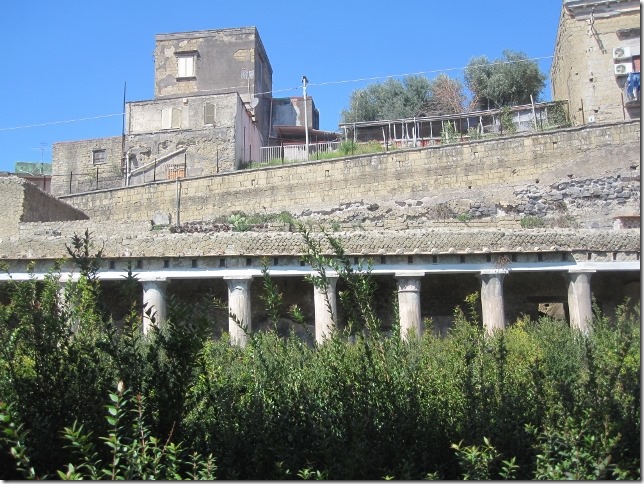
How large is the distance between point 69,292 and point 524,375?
572cm

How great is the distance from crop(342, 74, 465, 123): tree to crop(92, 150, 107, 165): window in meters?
16.7

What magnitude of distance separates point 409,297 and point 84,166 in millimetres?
25671

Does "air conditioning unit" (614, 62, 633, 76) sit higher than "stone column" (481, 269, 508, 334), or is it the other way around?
"air conditioning unit" (614, 62, 633, 76)

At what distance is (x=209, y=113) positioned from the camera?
36094mm

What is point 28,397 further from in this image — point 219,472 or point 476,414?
point 476,414

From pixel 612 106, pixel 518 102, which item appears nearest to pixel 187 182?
pixel 612 106

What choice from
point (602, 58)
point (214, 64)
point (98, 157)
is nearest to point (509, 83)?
point (602, 58)

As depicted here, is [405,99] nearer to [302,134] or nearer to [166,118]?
[302,134]

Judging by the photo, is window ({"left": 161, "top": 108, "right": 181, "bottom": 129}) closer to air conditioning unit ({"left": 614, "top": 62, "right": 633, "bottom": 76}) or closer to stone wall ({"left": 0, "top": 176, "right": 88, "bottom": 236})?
stone wall ({"left": 0, "top": 176, "right": 88, "bottom": 236})

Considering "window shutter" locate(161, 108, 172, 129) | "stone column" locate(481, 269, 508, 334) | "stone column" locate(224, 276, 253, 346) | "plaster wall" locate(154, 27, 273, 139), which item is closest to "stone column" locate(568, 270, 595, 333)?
"stone column" locate(481, 269, 508, 334)

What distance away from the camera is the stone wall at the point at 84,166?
36750 mm

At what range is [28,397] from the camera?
7188mm

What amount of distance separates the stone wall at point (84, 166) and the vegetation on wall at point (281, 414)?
29.3 metres

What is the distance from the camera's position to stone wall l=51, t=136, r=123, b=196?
3675cm
